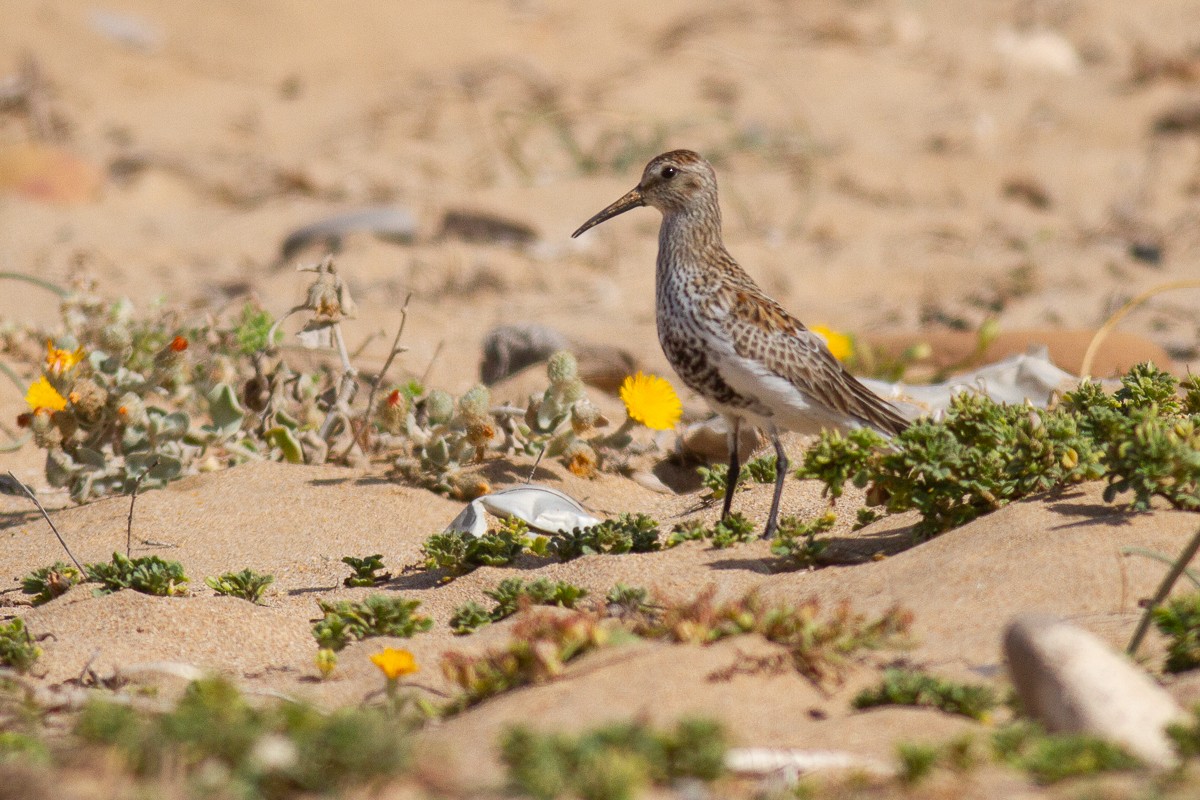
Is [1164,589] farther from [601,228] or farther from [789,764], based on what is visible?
[601,228]

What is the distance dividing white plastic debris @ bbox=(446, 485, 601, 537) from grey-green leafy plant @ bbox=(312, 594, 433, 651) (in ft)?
2.85

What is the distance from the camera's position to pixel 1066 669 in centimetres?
276

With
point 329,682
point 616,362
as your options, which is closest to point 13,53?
point 616,362

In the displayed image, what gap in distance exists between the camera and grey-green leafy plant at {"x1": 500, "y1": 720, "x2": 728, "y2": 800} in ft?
8.06

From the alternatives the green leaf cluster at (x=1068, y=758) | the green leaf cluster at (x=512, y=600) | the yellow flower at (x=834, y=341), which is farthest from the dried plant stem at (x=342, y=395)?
the green leaf cluster at (x=1068, y=758)

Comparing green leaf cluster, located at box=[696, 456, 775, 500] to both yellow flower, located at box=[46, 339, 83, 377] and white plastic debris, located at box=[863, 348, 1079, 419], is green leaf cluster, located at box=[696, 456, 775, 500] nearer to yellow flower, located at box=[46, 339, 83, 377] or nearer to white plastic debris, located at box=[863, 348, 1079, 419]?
white plastic debris, located at box=[863, 348, 1079, 419]

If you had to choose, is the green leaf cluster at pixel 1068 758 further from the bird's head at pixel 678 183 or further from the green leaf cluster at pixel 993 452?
the bird's head at pixel 678 183

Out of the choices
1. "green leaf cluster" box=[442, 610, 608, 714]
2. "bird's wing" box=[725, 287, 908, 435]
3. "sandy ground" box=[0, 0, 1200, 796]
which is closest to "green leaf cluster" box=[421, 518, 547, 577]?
"sandy ground" box=[0, 0, 1200, 796]

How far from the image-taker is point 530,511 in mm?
4875

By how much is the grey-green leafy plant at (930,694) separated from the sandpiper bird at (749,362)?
1472mm

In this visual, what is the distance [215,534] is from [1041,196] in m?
7.55

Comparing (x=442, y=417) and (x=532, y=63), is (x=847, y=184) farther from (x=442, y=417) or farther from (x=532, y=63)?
(x=442, y=417)

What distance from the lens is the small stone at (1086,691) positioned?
8.75ft

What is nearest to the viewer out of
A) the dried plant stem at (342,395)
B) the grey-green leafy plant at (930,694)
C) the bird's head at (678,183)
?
the grey-green leafy plant at (930,694)
